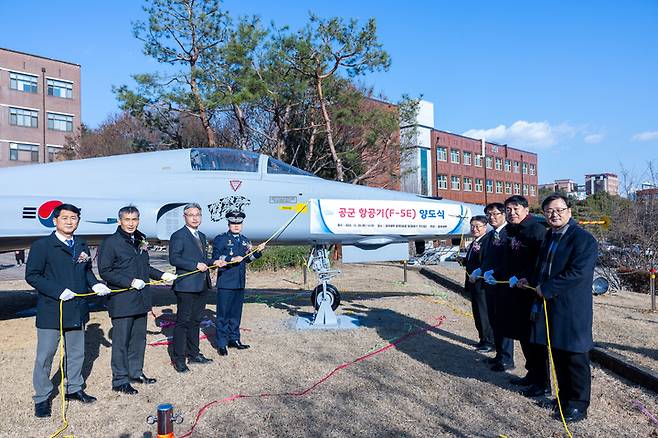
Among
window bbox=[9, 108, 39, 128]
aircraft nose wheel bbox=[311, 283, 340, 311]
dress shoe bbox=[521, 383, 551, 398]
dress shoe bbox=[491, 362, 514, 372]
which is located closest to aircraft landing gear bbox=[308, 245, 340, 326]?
aircraft nose wheel bbox=[311, 283, 340, 311]

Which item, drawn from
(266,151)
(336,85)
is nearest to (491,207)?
(336,85)

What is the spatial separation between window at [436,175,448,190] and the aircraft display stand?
164 ft

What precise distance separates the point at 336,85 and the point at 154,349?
56.5 ft

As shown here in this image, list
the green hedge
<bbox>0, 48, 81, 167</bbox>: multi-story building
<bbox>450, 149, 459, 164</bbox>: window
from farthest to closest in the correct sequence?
1. <bbox>450, 149, 459, 164</bbox>: window
2. <bbox>0, 48, 81, 167</bbox>: multi-story building
3. the green hedge

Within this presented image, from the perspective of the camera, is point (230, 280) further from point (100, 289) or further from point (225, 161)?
point (225, 161)

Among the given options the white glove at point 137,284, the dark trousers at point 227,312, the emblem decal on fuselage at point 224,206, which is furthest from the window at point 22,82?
the white glove at point 137,284

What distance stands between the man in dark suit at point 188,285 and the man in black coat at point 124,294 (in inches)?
22.2

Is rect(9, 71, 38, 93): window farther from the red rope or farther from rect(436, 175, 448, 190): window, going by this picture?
the red rope

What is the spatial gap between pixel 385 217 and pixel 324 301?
185 centimetres

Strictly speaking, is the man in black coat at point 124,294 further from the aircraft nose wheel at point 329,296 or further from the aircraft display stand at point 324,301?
the aircraft nose wheel at point 329,296

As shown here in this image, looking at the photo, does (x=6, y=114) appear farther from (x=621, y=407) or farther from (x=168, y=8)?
(x=621, y=407)

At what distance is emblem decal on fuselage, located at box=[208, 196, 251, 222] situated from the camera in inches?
311

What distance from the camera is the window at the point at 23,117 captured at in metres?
47.9

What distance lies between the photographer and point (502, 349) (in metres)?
6.04
